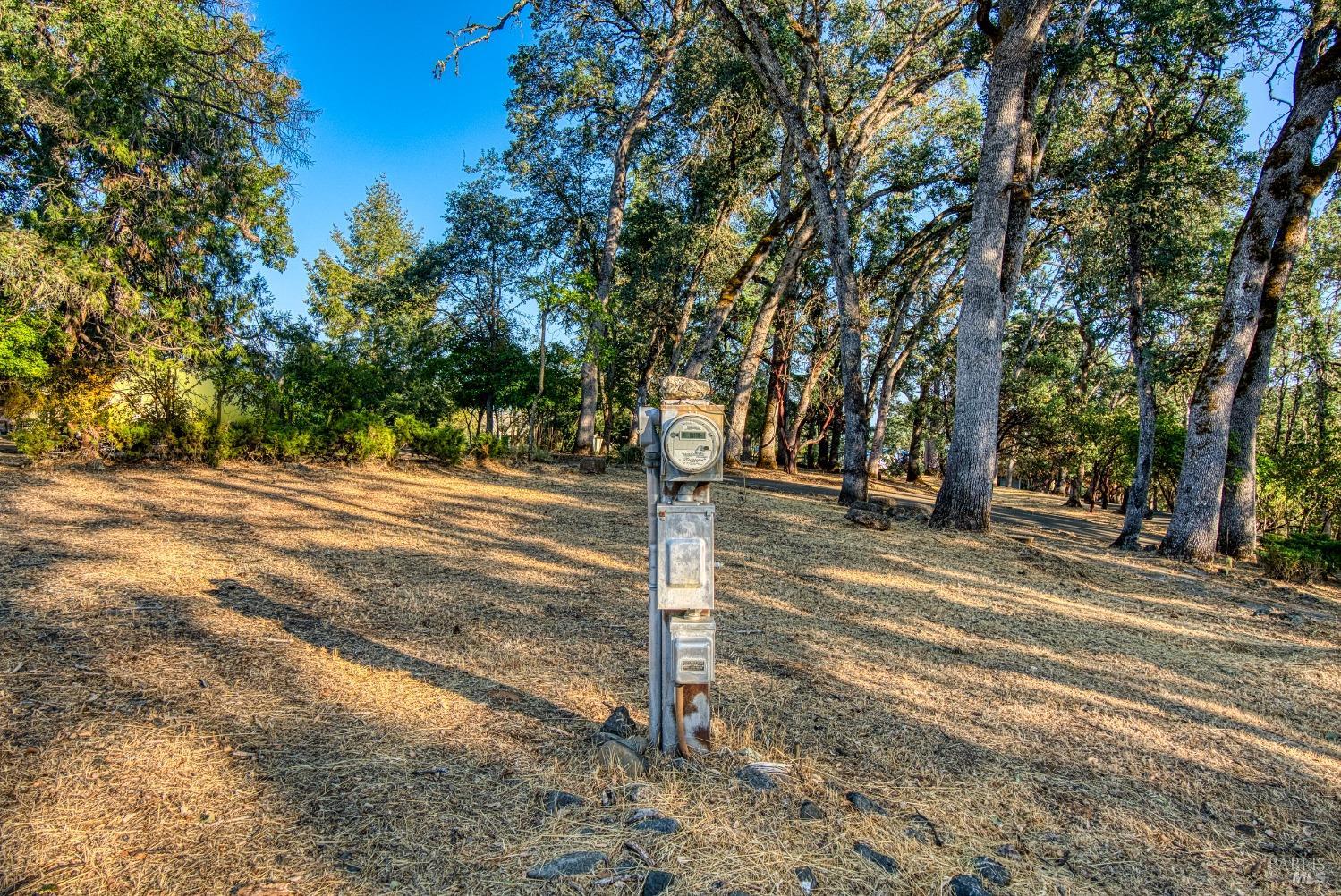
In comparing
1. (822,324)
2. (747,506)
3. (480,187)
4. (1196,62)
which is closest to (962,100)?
(1196,62)

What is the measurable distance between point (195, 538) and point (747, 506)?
274 inches

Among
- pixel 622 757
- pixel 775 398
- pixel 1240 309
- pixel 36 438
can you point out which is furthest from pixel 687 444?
pixel 775 398

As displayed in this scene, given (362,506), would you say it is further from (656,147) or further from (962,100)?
(962,100)

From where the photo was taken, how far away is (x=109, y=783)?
2410mm

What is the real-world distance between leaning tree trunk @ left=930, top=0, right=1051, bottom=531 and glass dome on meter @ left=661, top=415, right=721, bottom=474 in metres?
7.32

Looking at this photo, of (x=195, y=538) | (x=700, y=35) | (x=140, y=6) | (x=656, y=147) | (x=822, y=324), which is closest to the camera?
(x=195, y=538)

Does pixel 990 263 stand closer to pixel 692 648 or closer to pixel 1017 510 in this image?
pixel 692 648

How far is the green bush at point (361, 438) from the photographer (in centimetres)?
1197

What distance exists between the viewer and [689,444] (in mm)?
2781

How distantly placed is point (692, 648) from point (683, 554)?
0.38 m

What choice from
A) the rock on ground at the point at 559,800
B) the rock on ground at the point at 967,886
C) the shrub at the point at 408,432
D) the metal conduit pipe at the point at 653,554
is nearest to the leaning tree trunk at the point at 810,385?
the shrub at the point at 408,432

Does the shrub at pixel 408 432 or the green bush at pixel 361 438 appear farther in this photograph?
the shrub at pixel 408 432

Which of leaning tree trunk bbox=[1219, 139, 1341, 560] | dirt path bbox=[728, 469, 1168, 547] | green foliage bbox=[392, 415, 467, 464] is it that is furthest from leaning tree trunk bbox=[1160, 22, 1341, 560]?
green foliage bbox=[392, 415, 467, 464]

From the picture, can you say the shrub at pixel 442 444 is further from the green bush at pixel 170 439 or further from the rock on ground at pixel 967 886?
the rock on ground at pixel 967 886
